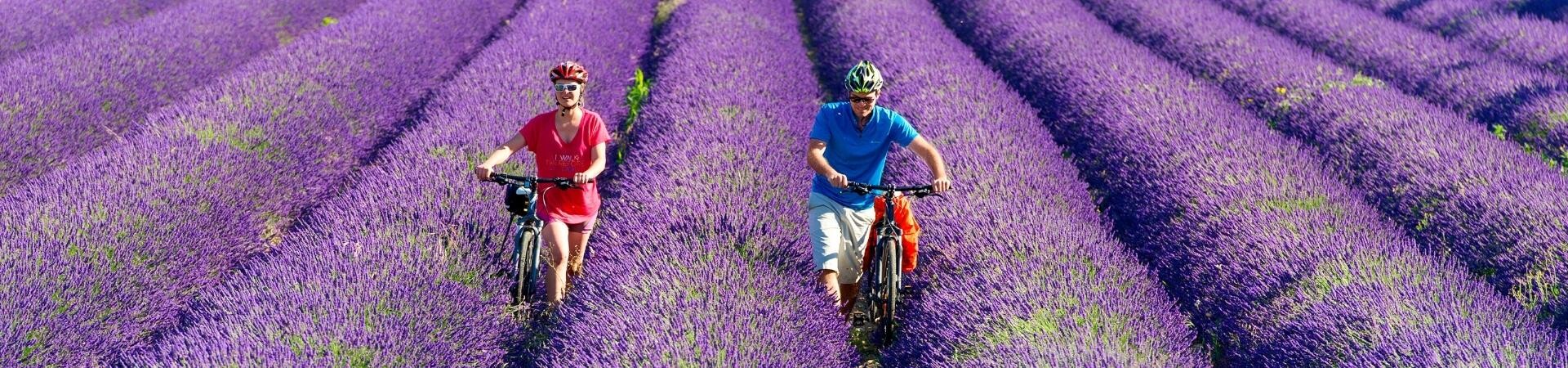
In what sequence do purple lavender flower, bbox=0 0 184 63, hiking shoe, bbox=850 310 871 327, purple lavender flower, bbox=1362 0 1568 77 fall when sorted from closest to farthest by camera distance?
hiking shoe, bbox=850 310 871 327 < purple lavender flower, bbox=1362 0 1568 77 < purple lavender flower, bbox=0 0 184 63

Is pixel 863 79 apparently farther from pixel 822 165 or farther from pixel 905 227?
pixel 905 227

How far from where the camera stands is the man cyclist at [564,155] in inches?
148

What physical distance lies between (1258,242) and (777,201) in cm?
186

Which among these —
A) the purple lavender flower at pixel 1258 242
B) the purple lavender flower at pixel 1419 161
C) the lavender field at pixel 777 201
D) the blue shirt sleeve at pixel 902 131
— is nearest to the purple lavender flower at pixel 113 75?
the lavender field at pixel 777 201

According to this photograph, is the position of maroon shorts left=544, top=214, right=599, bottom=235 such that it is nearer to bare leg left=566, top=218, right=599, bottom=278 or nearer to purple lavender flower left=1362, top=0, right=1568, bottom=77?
bare leg left=566, top=218, right=599, bottom=278

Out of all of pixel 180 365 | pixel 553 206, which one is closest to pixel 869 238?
pixel 553 206

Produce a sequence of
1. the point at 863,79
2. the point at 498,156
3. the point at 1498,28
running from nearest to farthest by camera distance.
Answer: the point at 863,79 < the point at 498,156 < the point at 1498,28

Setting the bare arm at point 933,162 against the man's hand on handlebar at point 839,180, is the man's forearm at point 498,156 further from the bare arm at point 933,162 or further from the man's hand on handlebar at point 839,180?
the bare arm at point 933,162

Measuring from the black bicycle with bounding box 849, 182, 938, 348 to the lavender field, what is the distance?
0.11 m

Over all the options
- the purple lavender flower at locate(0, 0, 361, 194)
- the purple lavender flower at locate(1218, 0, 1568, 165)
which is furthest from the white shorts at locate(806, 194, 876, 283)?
the purple lavender flower at locate(1218, 0, 1568, 165)

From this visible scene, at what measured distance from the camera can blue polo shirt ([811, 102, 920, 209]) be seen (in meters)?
3.71

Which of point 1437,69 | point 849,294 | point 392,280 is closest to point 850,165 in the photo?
point 849,294

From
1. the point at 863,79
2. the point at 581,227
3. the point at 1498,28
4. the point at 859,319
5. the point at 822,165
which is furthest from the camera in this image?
the point at 1498,28

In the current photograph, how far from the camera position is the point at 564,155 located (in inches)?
154
